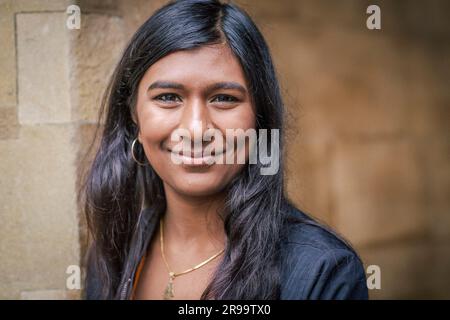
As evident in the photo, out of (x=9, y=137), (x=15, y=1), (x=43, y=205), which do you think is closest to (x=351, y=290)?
(x=43, y=205)

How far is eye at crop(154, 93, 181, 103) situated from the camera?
1.13 m

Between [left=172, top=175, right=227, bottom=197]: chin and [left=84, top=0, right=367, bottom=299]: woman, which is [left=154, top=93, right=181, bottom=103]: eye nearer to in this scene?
[left=84, top=0, right=367, bottom=299]: woman

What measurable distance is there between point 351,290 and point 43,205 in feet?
2.63

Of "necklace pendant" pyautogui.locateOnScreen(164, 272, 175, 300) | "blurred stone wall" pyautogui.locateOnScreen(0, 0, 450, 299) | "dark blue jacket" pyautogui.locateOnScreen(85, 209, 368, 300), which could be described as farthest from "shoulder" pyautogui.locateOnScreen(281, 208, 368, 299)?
"blurred stone wall" pyautogui.locateOnScreen(0, 0, 450, 299)

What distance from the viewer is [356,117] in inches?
84.1

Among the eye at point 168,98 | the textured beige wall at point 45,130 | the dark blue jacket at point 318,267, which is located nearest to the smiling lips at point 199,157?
the eye at point 168,98

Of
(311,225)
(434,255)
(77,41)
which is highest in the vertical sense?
(77,41)

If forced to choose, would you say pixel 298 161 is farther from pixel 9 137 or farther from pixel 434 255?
pixel 9 137

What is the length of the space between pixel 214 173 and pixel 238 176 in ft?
0.24

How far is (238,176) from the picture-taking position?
1199mm

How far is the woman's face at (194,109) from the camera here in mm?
1104

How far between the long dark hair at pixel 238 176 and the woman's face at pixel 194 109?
23 millimetres

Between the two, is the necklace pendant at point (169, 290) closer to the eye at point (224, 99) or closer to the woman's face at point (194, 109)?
the woman's face at point (194, 109)
